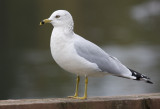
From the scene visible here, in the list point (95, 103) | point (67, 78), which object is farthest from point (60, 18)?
point (67, 78)

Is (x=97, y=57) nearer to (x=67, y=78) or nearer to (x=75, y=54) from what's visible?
(x=75, y=54)

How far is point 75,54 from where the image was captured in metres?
4.36

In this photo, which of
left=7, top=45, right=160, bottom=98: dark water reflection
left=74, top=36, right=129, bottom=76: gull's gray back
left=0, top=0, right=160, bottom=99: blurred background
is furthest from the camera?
left=0, top=0, right=160, bottom=99: blurred background

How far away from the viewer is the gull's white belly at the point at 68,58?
432 cm

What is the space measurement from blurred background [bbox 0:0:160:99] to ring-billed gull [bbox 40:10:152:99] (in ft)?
17.6

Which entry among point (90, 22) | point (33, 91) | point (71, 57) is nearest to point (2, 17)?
point (90, 22)

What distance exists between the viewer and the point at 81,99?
430cm

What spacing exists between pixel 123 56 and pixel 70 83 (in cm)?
Result: 400

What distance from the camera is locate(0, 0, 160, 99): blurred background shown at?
36.8ft

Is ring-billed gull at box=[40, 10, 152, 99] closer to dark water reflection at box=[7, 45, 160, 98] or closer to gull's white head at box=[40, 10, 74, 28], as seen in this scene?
gull's white head at box=[40, 10, 74, 28]

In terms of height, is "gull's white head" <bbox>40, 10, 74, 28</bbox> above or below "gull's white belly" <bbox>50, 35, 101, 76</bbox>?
above

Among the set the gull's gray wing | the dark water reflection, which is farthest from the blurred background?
the gull's gray wing

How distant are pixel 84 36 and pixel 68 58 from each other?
1482 centimetres

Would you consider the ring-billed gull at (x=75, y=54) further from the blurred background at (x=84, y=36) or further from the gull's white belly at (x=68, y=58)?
the blurred background at (x=84, y=36)
